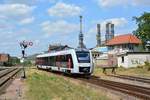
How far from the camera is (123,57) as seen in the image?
80625mm

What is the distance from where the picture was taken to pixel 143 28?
85.3 m

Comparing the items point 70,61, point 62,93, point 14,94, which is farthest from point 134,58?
point 62,93

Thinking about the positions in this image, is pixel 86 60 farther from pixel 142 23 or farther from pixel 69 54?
pixel 142 23

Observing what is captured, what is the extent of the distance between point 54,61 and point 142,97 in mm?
37160

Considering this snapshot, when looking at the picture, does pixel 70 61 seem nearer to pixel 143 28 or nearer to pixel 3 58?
pixel 143 28

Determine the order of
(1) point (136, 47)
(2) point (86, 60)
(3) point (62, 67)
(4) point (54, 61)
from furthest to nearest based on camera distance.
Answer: (1) point (136, 47) < (4) point (54, 61) < (3) point (62, 67) < (2) point (86, 60)

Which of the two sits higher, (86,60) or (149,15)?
(149,15)

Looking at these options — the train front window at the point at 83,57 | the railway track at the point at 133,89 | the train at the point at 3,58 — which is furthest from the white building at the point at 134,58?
the train at the point at 3,58

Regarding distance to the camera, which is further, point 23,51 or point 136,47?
point 136,47

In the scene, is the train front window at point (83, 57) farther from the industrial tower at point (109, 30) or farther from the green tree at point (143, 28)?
the industrial tower at point (109, 30)

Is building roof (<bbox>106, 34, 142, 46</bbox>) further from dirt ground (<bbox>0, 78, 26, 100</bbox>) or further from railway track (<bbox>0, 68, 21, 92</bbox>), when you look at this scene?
dirt ground (<bbox>0, 78, 26, 100</bbox>)

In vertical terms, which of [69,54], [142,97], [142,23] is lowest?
[142,97]

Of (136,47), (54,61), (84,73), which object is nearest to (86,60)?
(84,73)

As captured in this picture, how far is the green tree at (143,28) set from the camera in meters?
84.8
